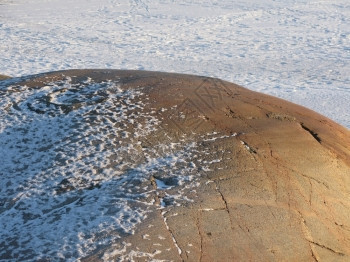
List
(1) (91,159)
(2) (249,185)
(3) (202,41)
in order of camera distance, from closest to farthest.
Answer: (2) (249,185), (1) (91,159), (3) (202,41)

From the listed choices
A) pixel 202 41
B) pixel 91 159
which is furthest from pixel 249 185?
pixel 202 41

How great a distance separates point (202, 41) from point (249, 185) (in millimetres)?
6711

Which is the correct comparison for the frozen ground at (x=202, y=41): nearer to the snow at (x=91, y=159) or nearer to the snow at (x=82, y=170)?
the snow at (x=91, y=159)

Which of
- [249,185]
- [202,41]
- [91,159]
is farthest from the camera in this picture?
[202,41]

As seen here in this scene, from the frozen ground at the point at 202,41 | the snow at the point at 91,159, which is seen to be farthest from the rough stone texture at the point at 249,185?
the frozen ground at the point at 202,41

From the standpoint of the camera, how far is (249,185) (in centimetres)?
286

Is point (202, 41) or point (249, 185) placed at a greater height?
point (249, 185)

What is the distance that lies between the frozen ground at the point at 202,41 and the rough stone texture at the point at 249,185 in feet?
9.48

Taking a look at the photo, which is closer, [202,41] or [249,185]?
[249,185]

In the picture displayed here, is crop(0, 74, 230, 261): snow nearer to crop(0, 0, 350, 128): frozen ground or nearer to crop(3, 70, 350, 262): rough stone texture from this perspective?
crop(3, 70, 350, 262): rough stone texture

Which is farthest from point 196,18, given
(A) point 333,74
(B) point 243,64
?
(A) point 333,74

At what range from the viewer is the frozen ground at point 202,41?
7.68 m

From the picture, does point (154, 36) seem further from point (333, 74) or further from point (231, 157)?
point (231, 157)

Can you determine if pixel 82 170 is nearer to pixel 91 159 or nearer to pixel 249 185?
pixel 91 159
